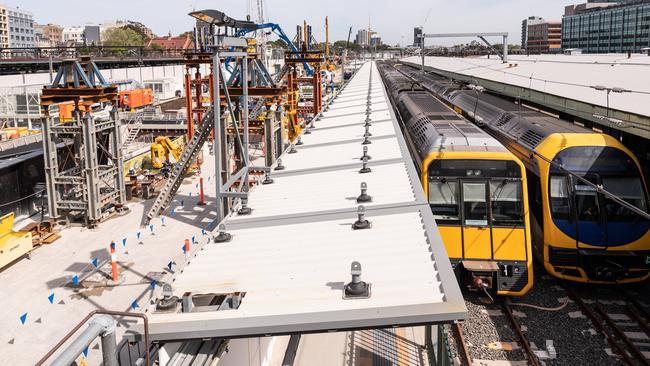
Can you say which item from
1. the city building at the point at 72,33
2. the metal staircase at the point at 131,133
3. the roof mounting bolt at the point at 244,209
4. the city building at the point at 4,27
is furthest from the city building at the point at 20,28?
the roof mounting bolt at the point at 244,209

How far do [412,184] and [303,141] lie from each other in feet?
22.8

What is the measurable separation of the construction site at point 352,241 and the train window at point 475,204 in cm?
4

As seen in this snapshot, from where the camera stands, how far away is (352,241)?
21.3 ft

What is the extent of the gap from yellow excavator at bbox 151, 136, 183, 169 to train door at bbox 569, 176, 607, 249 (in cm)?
2007

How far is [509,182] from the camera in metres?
10.3

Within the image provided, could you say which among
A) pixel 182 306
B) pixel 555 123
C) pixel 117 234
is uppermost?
pixel 555 123

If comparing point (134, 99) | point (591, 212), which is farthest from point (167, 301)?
point (134, 99)

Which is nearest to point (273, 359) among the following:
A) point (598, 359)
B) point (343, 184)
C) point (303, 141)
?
point (343, 184)

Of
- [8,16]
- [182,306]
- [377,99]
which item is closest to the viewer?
[182,306]

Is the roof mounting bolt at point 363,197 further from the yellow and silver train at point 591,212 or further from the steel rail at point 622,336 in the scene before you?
the steel rail at point 622,336

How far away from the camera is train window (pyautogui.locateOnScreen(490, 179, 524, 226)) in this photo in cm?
1025

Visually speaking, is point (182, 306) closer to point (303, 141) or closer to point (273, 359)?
point (273, 359)

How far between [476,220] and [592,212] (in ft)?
7.73

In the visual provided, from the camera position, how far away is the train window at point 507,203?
10.2 meters
